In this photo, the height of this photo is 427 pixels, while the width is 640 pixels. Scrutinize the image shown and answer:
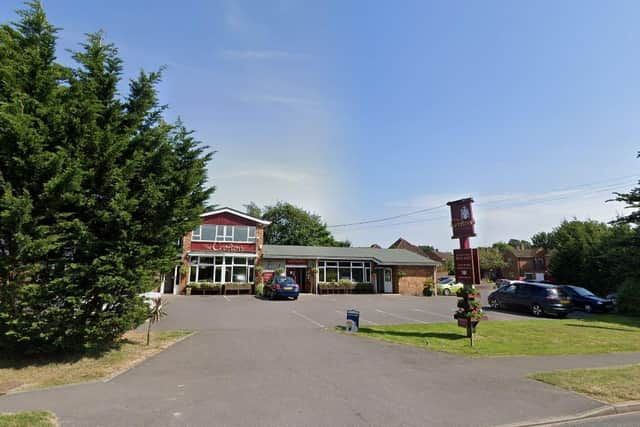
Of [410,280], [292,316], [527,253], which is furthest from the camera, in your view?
[527,253]

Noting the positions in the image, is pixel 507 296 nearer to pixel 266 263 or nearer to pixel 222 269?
pixel 266 263

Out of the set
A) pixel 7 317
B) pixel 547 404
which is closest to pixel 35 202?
pixel 7 317

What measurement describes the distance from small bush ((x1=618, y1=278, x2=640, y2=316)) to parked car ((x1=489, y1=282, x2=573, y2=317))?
13.6ft

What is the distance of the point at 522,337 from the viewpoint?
11.2 metres

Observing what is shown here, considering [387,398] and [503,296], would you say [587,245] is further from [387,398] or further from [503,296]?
[387,398]

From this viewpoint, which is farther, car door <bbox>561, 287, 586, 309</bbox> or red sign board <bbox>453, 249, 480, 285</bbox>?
car door <bbox>561, 287, 586, 309</bbox>

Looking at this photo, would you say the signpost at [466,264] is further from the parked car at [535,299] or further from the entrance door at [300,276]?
the entrance door at [300,276]

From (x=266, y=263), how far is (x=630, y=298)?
23.7 metres

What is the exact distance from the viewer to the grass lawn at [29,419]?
14.2 ft

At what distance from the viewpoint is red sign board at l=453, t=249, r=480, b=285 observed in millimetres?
11230

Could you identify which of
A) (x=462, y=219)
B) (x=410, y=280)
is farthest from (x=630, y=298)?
(x=410, y=280)

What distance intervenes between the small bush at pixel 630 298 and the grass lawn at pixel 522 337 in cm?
398

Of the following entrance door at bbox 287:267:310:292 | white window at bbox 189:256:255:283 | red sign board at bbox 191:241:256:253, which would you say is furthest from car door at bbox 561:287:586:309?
red sign board at bbox 191:241:256:253

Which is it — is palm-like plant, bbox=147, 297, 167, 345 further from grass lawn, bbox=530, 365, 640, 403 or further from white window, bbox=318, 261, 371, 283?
white window, bbox=318, 261, 371, 283
